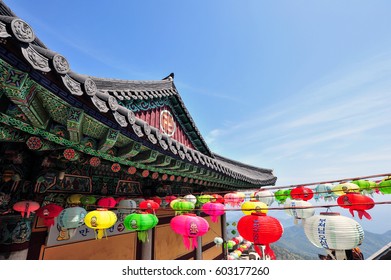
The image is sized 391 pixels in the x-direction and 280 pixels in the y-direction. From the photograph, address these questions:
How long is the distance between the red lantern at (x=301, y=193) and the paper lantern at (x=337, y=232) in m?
1.67

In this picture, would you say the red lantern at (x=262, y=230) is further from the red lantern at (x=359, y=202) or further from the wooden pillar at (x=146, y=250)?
the wooden pillar at (x=146, y=250)

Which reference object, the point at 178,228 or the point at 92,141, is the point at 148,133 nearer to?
the point at 92,141

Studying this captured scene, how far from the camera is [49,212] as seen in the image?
9.52 feet

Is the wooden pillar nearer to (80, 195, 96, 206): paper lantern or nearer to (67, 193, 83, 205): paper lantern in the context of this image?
(80, 195, 96, 206): paper lantern

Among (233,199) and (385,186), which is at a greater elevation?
(385,186)

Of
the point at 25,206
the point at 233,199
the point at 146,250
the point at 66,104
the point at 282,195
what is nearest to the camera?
the point at 66,104

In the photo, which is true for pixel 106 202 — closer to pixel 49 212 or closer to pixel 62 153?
pixel 49 212

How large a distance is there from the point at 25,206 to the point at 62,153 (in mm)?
818

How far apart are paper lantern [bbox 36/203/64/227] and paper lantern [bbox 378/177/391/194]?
5.82 meters

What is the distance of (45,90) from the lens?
1596 millimetres

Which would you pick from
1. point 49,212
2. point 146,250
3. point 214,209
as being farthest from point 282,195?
point 49,212

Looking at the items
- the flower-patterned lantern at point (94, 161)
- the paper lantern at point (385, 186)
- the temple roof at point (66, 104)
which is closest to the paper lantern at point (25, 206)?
the flower-patterned lantern at point (94, 161)

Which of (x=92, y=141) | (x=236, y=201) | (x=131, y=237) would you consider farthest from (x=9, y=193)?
(x=236, y=201)
